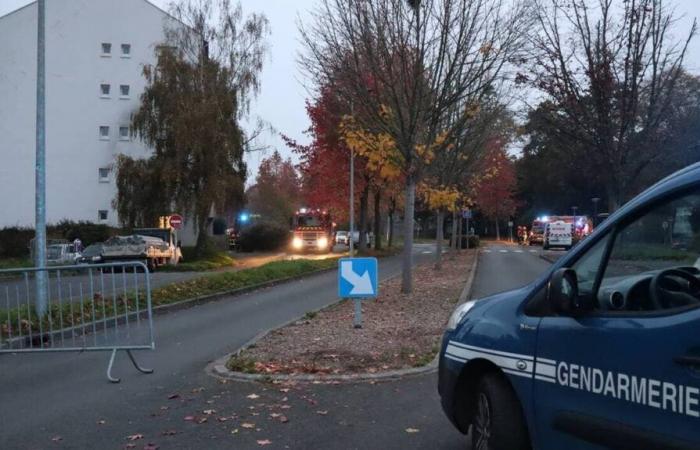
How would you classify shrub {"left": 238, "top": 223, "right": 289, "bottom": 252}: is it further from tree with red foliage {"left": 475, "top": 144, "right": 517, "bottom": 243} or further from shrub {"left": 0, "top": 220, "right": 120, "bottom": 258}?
tree with red foliage {"left": 475, "top": 144, "right": 517, "bottom": 243}

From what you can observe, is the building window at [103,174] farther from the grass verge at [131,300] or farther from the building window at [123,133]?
the grass verge at [131,300]

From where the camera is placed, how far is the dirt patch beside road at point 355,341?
8.38 metres

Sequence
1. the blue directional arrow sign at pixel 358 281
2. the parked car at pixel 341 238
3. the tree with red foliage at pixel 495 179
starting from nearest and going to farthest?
the blue directional arrow sign at pixel 358 281
the tree with red foliage at pixel 495 179
the parked car at pixel 341 238

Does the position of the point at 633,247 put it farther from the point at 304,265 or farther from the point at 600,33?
the point at 304,265

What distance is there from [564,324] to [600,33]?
1692cm

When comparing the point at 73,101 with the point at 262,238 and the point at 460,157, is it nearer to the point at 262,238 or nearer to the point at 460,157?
the point at 262,238

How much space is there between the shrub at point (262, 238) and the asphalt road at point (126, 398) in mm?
43642

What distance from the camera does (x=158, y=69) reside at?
125 feet

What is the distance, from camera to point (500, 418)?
444 cm

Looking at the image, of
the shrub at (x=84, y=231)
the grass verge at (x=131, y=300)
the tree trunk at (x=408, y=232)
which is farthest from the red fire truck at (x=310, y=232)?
the tree trunk at (x=408, y=232)

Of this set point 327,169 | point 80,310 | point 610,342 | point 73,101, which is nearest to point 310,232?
point 327,169

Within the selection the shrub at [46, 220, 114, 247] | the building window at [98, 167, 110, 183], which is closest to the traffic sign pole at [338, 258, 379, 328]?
the shrub at [46, 220, 114, 247]

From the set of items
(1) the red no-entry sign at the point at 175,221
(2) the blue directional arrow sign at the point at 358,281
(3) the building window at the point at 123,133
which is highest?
(3) the building window at the point at 123,133

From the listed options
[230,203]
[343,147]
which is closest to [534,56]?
[343,147]
